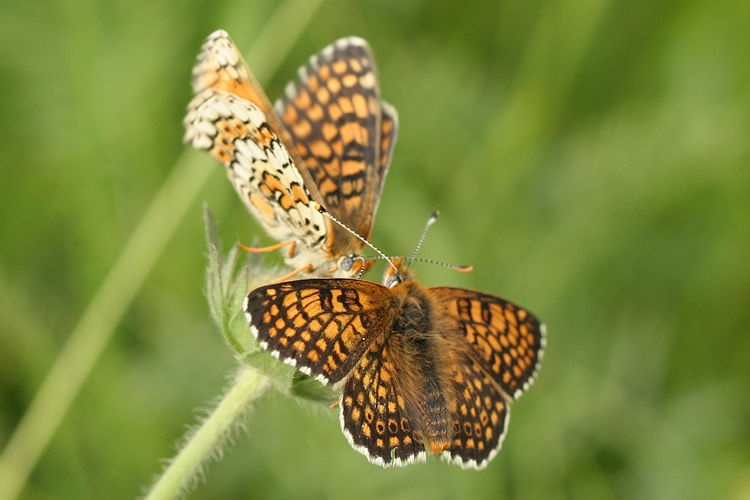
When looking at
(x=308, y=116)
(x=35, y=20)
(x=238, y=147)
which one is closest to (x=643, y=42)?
(x=308, y=116)

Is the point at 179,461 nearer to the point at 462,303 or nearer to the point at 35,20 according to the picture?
the point at 462,303

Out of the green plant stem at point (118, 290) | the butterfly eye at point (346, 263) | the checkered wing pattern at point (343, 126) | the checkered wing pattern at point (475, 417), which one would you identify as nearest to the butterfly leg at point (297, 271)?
the butterfly eye at point (346, 263)

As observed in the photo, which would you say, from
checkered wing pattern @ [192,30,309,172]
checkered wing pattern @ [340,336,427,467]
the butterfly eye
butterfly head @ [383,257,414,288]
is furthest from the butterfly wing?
checkered wing pattern @ [340,336,427,467]

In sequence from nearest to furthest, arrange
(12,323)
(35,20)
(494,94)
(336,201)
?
(336,201) < (12,323) < (35,20) < (494,94)

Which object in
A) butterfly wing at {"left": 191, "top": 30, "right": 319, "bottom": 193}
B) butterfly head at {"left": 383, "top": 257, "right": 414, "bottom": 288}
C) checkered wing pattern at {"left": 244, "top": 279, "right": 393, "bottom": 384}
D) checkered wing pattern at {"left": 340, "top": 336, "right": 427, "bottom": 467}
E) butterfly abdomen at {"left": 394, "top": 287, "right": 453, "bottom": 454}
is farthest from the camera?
butterfly head at {"left": 383, "top": 257, "right": 414, "bottom": 288}

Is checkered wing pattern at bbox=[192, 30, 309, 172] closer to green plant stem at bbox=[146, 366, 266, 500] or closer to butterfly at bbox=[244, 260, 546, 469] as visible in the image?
butterfly at bbox=[244, 260, 546, 469]

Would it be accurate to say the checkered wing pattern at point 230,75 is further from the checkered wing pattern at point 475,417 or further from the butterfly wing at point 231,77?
the checkered wing pattern at point 475,417
